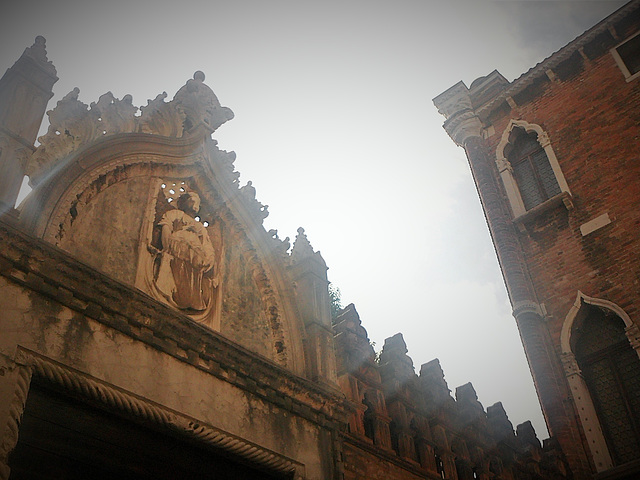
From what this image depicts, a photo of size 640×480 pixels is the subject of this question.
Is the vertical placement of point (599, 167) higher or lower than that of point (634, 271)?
higher

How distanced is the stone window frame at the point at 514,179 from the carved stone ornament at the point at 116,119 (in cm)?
946

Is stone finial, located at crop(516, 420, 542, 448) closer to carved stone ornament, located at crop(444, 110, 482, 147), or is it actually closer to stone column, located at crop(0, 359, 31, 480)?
carved stone ornament, located at crop(444, 110, 482, 147)

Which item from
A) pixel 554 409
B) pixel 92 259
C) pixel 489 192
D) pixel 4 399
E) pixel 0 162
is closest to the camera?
pixel 4 399

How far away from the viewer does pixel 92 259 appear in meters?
5.70

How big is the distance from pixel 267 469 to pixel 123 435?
55.6 inches

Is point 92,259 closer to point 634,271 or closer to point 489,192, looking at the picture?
point 634,271

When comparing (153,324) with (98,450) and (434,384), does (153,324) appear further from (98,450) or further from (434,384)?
(434,384)

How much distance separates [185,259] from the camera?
6660 mm

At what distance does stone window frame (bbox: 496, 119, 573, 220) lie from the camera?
14.9m

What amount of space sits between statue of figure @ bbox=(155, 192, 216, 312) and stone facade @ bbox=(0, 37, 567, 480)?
19 mm

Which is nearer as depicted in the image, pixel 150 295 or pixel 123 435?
pixel 123 435

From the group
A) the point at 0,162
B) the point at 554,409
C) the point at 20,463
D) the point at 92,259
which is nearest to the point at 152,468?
the point at 20,463

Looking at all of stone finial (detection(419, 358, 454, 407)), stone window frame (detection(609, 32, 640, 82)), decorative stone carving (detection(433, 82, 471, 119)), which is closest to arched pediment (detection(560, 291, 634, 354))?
stone finial (detection(419, 358, 454, 407))

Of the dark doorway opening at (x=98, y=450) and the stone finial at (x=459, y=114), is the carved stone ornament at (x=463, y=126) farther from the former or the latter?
the dark doorway opening at (x=98, y=450)
